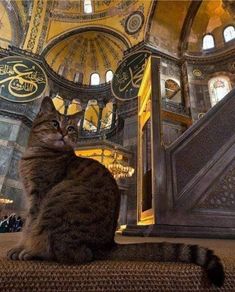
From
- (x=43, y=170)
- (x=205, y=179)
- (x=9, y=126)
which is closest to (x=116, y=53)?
(x=9, y=126)

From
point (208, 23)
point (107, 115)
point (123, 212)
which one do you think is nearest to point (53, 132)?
point (123, 212)

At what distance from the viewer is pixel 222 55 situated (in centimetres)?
1294

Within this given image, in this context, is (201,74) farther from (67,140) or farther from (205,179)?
(67,140)

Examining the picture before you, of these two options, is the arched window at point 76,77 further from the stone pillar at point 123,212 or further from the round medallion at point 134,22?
the stone pillar at point 123,212

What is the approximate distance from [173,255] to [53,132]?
0.89 metres

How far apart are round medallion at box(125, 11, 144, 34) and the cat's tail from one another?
16.2 m

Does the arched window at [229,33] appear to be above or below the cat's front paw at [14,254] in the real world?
above

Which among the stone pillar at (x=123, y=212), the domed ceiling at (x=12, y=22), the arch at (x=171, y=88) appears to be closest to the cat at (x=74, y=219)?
the stone pillar at (x=123, y=212)

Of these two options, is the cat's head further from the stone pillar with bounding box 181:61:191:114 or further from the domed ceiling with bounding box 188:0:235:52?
the domed ceiling with bounding box 188:0:235:52

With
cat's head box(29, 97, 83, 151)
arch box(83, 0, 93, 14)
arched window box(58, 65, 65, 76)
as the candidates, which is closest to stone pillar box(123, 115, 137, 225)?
A: cat's head box(29, 97, 83, 151)

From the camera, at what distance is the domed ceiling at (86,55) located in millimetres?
17406

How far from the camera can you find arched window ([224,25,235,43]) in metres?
13.5

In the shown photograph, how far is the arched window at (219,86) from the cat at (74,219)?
12893 mm

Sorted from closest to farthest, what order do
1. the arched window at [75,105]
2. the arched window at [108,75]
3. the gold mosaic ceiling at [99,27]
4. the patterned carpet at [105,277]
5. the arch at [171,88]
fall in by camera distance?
the patterned carpet at [105,277] < the arch at [171,88] < the gold mosaic ceiling at [99,27] < the arched window at [75,105] < the arched window at [108,75]
